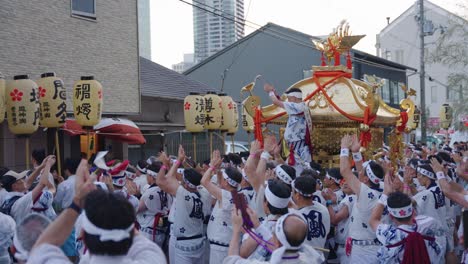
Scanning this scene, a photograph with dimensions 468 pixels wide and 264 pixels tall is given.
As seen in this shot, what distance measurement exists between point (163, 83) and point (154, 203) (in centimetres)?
1244

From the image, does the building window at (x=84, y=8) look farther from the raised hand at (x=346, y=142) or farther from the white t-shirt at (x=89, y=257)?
the white t-shirt at (x=89, y=257)

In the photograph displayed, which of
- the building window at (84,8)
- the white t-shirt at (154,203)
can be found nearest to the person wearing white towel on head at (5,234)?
the white t-shirt at (154,203)

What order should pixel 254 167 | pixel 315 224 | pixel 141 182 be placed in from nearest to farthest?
1. pixel 315 224
2. pixel 254 167
3. pixel 141 182

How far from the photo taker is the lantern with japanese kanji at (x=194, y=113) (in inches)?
514

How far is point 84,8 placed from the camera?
1430 cm

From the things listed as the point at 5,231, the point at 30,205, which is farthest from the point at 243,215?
the point at 30,205

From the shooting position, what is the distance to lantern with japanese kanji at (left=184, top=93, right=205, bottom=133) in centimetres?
1306

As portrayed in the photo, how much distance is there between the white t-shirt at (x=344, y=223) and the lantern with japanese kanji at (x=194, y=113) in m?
7.06

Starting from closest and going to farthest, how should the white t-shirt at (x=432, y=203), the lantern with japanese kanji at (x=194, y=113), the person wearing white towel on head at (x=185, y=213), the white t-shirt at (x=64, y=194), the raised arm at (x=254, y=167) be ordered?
the raised arm at (x=254, y=167) < the person wearing white towel on head at (x=185, y=213) < the white t-shirt at (x=432, y=203) < the white t-shirt at (x=64, y=194) < the lantern with japanese kanji at (x=194, y=113)

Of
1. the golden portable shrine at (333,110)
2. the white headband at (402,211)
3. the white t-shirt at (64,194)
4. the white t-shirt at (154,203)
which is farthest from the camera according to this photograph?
the golden portable shrine at (333,110)

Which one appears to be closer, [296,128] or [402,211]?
[402,211]

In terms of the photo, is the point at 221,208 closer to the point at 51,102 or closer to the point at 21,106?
the point at 21,106

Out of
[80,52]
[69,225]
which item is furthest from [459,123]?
[69,225]

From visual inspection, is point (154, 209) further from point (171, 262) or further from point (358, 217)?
point (358, 217)
